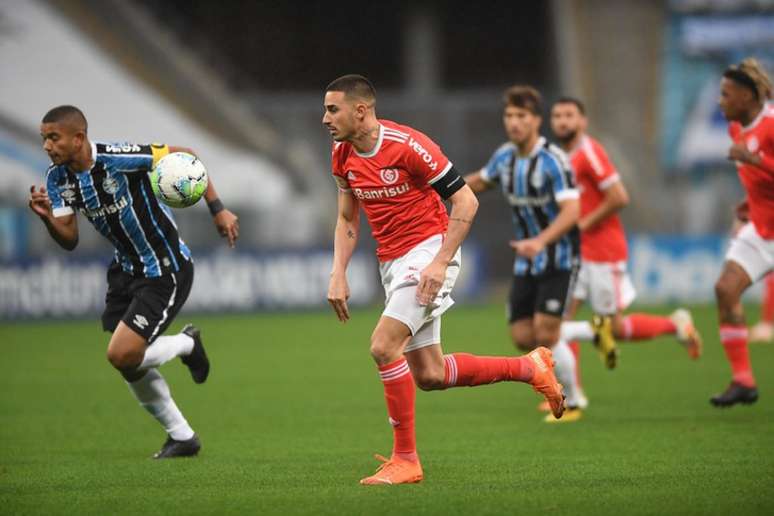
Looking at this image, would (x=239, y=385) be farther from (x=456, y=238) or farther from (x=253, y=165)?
(x=253, y=165)

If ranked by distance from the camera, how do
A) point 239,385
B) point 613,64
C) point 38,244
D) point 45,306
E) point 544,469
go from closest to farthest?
point 544,469 < point 239,385 < point 45,306 < point 38,244 < point 613,64

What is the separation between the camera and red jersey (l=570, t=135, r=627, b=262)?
10.2 metres

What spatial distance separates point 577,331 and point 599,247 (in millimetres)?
822

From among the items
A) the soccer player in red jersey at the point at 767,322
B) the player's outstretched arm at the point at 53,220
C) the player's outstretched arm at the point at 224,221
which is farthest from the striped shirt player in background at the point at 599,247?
the soccer player in red jersey at the point at 767,322

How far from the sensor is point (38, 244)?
864 inches

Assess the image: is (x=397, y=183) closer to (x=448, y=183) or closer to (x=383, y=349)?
(x=448, y=183)

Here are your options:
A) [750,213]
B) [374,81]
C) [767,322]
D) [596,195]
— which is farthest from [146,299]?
[374,81]

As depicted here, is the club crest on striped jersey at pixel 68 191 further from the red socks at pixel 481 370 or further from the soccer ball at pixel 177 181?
the red socks at pixel 481 370

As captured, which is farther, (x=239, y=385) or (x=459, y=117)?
(x=459, y=117)

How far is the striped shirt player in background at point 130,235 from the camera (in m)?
7.49

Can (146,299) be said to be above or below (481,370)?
above

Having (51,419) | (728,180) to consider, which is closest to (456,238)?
(51,419)

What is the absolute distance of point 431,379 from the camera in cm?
690

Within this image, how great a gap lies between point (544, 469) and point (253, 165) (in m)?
19.6
